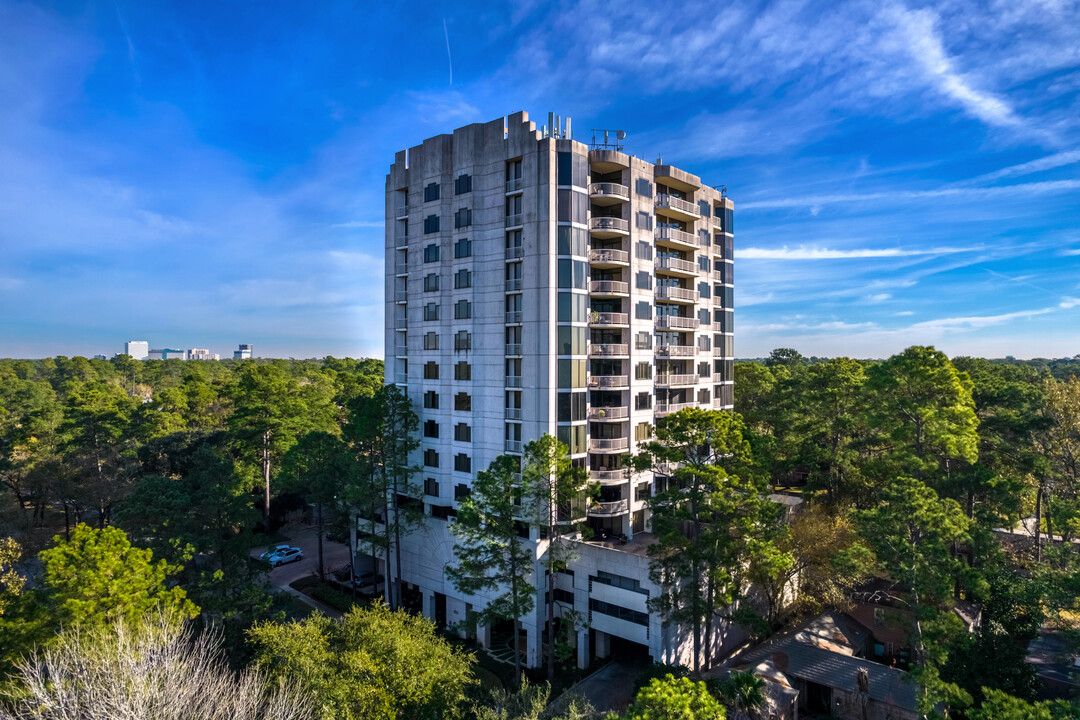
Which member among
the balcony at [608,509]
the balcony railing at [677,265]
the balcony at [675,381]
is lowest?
the balcony at [608,509]

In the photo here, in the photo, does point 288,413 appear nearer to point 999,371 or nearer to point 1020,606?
point 1020,606

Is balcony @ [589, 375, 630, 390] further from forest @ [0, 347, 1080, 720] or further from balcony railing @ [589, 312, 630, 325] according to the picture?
forest @ [0, 347, 1080, 720]

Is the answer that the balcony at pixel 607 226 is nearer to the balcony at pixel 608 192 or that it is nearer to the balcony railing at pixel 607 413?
the balcony at pixel 608 192

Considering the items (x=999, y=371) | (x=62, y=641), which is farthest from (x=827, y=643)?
(x=999, y=371)

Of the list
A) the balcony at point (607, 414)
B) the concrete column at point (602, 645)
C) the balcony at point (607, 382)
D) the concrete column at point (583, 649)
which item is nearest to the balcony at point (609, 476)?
the balcony at point (607, 414)

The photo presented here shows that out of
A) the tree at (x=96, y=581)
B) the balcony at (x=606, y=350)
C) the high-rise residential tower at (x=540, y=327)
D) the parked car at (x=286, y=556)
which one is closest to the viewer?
the tree at (x=96, y=581)

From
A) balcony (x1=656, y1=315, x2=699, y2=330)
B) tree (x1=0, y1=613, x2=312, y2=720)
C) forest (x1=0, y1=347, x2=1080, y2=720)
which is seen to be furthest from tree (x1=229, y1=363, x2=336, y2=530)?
balcony (x1=656, y1=315, x2=699, y2=330)

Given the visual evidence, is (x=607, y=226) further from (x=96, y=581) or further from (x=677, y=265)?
(x=96, y=581)
